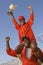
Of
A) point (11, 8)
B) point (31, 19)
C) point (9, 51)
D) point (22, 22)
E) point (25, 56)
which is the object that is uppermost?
point (11, 8)

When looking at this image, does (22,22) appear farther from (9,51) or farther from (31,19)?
(9,51)

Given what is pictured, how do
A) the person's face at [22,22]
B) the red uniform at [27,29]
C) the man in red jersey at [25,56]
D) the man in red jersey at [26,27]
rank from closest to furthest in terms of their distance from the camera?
1. the man in red jersey at [25,56]
2. the person's face at [22,22]
3. the man in red jersey at [26,27]
4. the red uniform at [27,29]

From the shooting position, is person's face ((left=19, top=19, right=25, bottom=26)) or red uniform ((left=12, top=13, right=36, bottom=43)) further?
red uniform ((left=12, top=13, right=36, bottom=43))

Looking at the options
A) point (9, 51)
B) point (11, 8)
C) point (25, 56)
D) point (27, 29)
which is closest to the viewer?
point (25, 56)

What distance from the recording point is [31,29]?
1625 cm

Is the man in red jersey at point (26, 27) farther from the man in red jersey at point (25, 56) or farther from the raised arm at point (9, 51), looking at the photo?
the man in red jersey at point (25, 56)

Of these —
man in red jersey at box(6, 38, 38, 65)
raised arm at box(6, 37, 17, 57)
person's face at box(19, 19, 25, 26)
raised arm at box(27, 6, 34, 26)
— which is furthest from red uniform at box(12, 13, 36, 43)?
man in red jersey at box(6, 38, 38, 65)

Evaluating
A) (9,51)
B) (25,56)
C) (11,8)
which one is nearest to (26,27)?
(11,8)

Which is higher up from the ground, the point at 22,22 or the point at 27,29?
the point at 22,22

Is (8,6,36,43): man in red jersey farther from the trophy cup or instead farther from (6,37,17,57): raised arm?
(6,37,17,57): raised arm

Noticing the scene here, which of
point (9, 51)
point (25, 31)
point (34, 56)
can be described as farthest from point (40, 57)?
point (25, 31)

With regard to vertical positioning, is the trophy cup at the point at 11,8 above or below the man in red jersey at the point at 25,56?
above

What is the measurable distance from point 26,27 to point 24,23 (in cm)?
27

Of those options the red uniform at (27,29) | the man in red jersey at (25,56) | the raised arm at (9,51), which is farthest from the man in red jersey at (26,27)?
the man in red jersey at (25,56)
